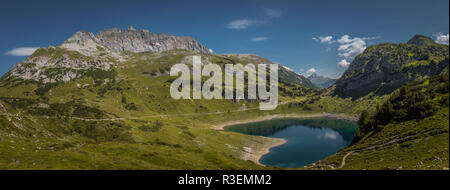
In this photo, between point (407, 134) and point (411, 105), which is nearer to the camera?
point (407, 134)

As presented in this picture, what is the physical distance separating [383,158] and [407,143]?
11730 millimetres

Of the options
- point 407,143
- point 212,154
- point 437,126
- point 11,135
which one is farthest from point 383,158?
point 11,135

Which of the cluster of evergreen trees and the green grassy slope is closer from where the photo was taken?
the green grassy slope

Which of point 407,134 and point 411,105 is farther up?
point 411,105

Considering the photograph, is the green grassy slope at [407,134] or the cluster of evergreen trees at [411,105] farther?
the cluster of evergreen trees at [411,105]

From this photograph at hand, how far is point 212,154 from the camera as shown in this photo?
120000 millimetres

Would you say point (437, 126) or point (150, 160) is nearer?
point (437, 126)
